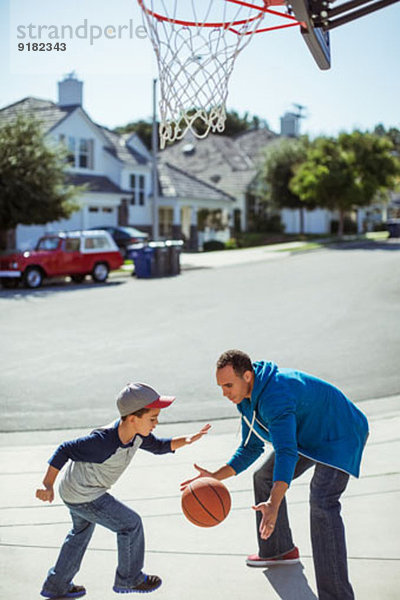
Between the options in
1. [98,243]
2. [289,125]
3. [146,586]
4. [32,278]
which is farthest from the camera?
[289,125]

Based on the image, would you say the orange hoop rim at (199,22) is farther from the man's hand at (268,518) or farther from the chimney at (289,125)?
the chimney at (289,125)

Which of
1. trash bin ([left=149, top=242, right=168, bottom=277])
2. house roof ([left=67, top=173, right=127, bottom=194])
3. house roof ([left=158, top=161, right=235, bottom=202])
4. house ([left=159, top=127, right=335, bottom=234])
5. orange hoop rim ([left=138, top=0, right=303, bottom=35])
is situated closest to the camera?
orange hoop rim ([left=138, top=0, right=303, bottom=35])

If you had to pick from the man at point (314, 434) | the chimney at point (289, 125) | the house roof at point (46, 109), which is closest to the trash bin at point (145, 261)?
the house roof at point (46, 109)

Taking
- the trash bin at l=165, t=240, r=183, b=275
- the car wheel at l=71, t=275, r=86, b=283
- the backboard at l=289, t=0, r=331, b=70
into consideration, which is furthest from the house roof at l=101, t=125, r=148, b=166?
the backboard at l=289, t=0, r=331, b=70

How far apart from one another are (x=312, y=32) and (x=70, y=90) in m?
36.6

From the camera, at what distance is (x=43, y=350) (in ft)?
41.7

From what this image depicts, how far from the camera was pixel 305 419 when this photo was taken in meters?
3.93

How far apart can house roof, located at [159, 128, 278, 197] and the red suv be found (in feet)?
89.8

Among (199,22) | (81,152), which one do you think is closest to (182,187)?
(81,152)

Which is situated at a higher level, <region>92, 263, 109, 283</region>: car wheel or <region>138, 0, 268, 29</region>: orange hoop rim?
<region>138, 0, 268, 29</region>: orange hoop rim

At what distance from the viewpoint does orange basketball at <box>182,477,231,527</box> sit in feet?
13.5

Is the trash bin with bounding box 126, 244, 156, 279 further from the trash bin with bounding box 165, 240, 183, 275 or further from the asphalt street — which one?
the asphalt street

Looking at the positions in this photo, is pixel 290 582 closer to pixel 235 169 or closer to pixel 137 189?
pixel 137 189

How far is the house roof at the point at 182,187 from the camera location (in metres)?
43.8
